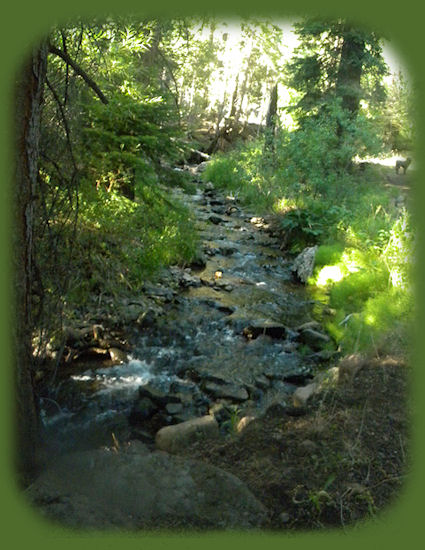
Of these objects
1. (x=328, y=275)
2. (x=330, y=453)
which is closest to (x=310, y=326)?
(x=328, y=275)

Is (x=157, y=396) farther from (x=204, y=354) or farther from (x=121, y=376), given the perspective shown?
(x=204, y=354)

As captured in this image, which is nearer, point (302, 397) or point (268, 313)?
point (302, 397)

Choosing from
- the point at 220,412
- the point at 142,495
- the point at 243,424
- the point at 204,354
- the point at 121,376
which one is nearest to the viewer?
the point at 142,495

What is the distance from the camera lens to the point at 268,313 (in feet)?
26.5

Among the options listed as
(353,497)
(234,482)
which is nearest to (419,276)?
(353,497)

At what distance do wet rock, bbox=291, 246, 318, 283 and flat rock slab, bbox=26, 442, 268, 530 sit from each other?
7074 millimetres

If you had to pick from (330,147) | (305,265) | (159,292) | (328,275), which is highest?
(330,147)

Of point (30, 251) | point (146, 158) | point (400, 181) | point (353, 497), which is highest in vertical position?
point (400, 181)

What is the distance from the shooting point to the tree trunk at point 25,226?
2.77m

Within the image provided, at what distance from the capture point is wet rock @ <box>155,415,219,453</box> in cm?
389

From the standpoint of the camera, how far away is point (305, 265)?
33.2 ft

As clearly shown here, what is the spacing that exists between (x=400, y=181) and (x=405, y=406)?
59.9ft

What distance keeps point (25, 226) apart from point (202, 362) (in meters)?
3.89

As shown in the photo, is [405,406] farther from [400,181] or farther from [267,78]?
[267,78]
